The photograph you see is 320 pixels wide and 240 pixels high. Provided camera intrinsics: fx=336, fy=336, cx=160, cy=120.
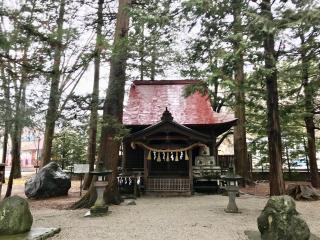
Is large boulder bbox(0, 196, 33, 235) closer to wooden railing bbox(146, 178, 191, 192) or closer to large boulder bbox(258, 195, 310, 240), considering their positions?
large boulder bbox(258, 195, 310, 240)

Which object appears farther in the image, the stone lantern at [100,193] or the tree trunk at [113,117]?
the tree trunk at [113,117]

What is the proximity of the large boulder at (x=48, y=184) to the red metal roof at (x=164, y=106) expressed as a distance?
161 inches

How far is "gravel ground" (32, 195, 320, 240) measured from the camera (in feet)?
24.4

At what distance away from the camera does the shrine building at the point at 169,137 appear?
50.5 feet

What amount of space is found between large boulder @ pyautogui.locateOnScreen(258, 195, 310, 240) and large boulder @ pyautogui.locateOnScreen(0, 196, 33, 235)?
5016 millimetres

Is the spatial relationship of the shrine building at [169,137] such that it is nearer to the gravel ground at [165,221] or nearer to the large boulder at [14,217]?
the gravel ground at [165,221]

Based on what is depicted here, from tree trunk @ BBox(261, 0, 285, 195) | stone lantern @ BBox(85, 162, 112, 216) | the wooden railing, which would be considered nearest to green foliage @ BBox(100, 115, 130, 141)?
stone lantern @ BBox(85, 162, 112, 216)

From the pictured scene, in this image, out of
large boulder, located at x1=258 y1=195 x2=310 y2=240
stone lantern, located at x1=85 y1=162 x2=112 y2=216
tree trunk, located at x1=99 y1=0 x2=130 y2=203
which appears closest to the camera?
large boulder, located at x1=258 y1=195 x2=310 y2=240

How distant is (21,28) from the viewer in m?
8.44

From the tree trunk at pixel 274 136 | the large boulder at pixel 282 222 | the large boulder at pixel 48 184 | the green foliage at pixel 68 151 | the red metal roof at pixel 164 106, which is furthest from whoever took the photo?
the green foliage at pixel 68 151

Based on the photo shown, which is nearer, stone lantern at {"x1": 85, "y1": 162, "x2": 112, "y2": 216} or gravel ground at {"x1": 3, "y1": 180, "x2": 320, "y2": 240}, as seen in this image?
gravel ground at {"x1": 3, "y1": 180, "x2": 320, "y2": 240}

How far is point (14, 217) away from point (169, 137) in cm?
927

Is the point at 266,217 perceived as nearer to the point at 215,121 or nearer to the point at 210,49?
the point at 210,49

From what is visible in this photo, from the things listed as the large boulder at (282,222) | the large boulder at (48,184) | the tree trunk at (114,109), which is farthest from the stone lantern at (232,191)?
the large boulder at (48,184)
